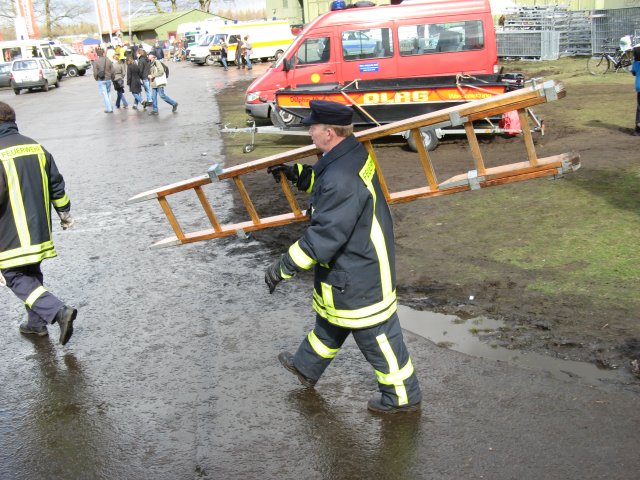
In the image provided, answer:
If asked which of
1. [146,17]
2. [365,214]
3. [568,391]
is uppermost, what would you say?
[146,17]

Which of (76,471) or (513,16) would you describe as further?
(513,16)

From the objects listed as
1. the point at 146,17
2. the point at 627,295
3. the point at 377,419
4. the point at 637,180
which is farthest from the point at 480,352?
the point at 146,17

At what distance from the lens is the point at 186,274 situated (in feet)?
24.0

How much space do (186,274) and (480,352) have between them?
3321 millimetres

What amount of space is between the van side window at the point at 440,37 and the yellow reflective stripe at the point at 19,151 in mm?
10611

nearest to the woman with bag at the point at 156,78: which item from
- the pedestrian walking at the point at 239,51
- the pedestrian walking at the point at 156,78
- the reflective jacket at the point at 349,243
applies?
the pedestrian walking at the point at 156,78

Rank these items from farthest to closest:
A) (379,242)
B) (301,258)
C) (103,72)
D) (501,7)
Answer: (501,7), (103,72), (379,242), (301,258)

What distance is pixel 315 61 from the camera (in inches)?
601

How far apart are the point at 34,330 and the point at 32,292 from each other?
1.55 feet

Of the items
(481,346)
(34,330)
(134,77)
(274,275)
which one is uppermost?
(134,77)

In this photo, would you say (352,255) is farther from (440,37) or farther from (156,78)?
(156,78)

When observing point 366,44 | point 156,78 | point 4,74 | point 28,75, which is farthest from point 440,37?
point 4,74

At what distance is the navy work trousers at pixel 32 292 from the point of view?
18.5 feet

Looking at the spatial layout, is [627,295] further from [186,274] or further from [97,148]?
[97,148]
